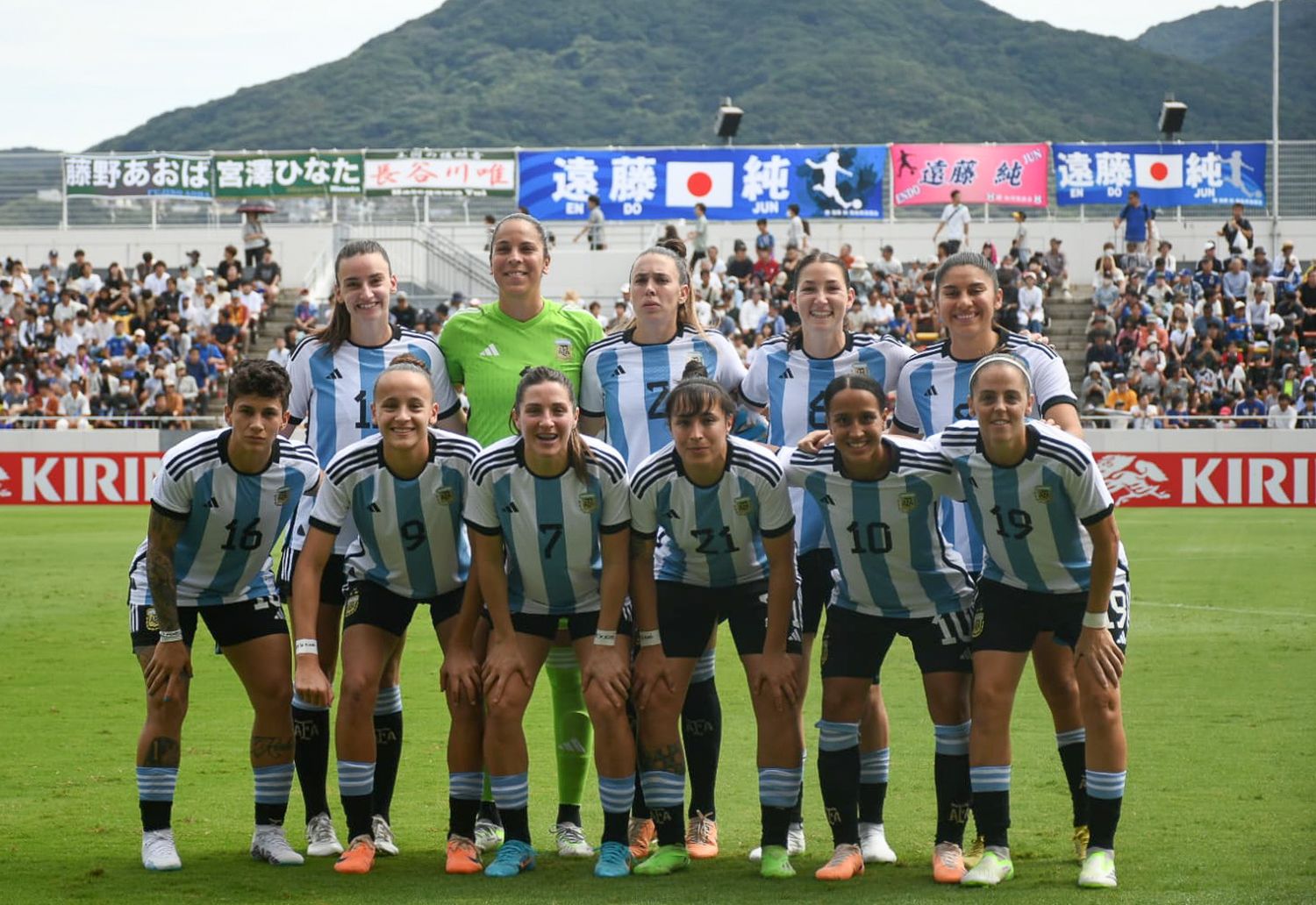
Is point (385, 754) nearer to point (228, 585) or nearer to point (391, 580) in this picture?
point (391, 580)

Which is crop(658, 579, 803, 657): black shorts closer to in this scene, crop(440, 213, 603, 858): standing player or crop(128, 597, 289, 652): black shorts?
crop(440, 213, 603, 858): standing player

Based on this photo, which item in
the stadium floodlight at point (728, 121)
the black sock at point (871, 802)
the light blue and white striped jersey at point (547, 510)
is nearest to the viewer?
the light blue and white striped jersey at point (547, 510)

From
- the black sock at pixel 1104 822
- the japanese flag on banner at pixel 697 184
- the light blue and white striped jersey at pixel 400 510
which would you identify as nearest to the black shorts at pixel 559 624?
the light blue and white striped jersey at pixel 400 510

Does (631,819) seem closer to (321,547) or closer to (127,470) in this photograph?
(321,547)

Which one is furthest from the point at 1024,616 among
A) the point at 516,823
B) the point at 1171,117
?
the point at 1171,117

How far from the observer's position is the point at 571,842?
21.3 feet

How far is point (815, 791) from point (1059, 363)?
238 cm

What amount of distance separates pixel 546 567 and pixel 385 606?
703mm

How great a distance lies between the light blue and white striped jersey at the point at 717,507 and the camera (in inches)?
245

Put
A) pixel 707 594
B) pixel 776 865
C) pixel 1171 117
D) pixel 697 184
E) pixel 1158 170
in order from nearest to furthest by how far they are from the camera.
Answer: pixel 776 865, pixel 707 594, pixel 697 184, pixel 1158 170, pixel 1171 117

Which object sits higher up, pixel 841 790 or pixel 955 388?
pixel 955 388

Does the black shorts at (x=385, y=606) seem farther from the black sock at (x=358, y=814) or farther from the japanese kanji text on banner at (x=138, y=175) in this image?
the japanese kanji text on banner at (x=138, y=175)

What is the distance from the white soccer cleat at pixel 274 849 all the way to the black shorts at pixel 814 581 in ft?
7.42

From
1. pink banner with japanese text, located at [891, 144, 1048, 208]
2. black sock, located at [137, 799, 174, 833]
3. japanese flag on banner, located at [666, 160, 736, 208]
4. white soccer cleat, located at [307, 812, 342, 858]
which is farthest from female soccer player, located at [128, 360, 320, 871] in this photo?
pink banner with japanese text, located at [891, 144, 1048, 208]
